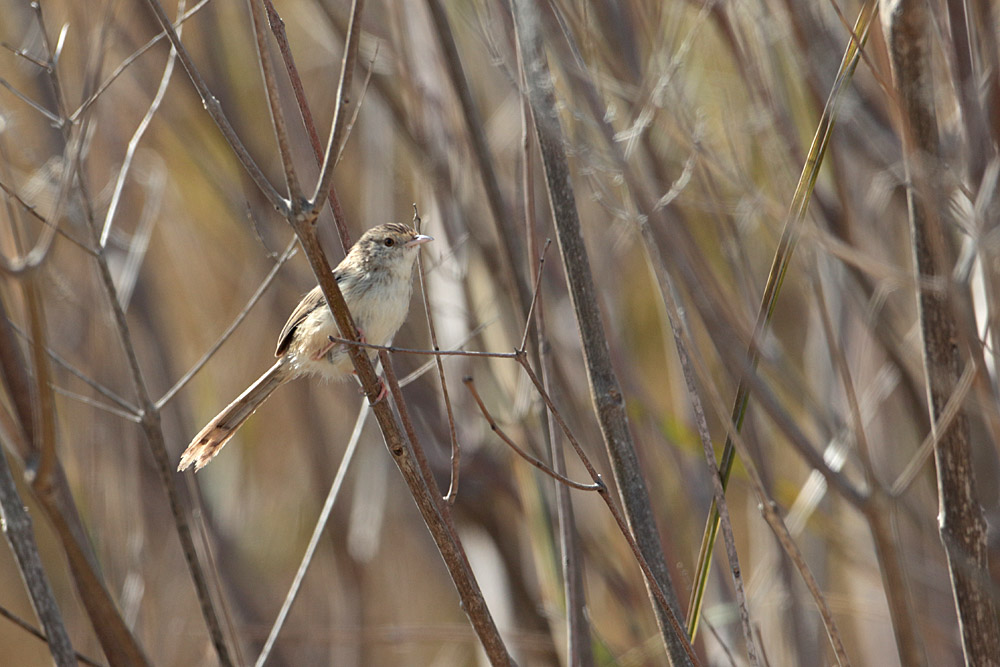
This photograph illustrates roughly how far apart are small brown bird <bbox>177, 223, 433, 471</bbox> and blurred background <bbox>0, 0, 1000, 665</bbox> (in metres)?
0.27

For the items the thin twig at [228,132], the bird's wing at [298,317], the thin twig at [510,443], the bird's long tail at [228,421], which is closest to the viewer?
the thin twig at [510,443]

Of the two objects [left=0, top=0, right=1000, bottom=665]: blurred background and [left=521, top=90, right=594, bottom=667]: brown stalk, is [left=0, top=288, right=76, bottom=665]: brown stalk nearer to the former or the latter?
[left=0, top=0, right=1000, bottom=665]: blurred background

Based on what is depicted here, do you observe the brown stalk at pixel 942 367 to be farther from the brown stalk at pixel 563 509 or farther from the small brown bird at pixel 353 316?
the small brown bird at pixel 353 316

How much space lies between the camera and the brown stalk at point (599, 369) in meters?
2.42

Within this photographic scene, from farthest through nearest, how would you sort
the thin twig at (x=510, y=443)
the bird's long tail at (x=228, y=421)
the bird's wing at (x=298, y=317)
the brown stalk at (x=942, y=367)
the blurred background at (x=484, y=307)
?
the bird's wing at (x=298, y=317) → the bird's long tail at (x=228, y=421) → the blurred background at (x=484, y=307) → the brown stalk at (x=942, y=367) → the thin twig at (x=510, y=443)

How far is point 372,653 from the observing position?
7219mm

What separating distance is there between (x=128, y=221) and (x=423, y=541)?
2936mm

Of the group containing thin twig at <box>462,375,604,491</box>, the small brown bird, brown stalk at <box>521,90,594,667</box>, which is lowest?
thin twig at <box>462,375,604,491</box>

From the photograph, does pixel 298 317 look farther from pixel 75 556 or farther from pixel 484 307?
pixel 75 556

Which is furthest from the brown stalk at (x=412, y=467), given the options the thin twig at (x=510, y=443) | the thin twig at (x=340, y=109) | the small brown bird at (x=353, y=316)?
the small brown bird at (x=353, y=316)

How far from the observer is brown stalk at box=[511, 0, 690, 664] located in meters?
2.42

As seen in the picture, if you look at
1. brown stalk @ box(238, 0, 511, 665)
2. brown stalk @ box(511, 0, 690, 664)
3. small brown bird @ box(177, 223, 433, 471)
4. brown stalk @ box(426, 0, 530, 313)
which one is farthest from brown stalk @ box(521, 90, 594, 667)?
small brown bird @ box(177, 223, 433, 471)

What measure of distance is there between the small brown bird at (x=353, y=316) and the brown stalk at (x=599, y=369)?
1118 millimetres

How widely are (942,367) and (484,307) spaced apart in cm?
246
